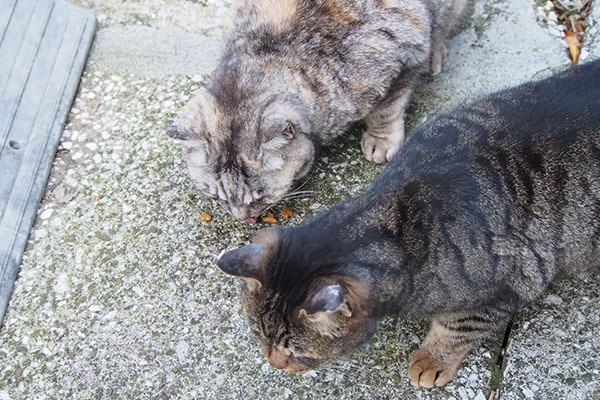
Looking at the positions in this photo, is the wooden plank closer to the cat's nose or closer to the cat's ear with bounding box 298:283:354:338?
the cat's nose

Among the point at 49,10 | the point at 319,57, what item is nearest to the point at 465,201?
the point at 319,57

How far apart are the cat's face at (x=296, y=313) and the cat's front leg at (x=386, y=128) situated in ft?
4.22

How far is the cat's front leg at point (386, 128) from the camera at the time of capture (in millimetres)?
3303

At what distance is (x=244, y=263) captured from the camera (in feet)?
6.68

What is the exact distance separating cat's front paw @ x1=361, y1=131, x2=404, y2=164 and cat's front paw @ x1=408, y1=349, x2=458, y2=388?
3.81 ft

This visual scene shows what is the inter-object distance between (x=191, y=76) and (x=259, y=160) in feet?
3.90

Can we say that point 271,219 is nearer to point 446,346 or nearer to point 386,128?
point 386,128

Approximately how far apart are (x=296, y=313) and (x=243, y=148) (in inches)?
40.3

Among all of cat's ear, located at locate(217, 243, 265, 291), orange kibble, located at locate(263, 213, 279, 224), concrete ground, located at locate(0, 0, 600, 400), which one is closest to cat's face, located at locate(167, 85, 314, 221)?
orange kibble, located at locate(263, 213, 279, 224)

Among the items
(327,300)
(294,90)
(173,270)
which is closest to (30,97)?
(173,270)

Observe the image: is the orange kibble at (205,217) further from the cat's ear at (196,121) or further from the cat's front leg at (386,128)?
the cat's front leg at (386,128)

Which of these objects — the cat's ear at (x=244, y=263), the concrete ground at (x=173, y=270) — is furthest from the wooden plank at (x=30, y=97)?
the cat's ear at (x=244, y=263)

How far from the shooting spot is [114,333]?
277 cm

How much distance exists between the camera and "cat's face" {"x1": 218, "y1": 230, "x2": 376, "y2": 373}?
1.99 metres
